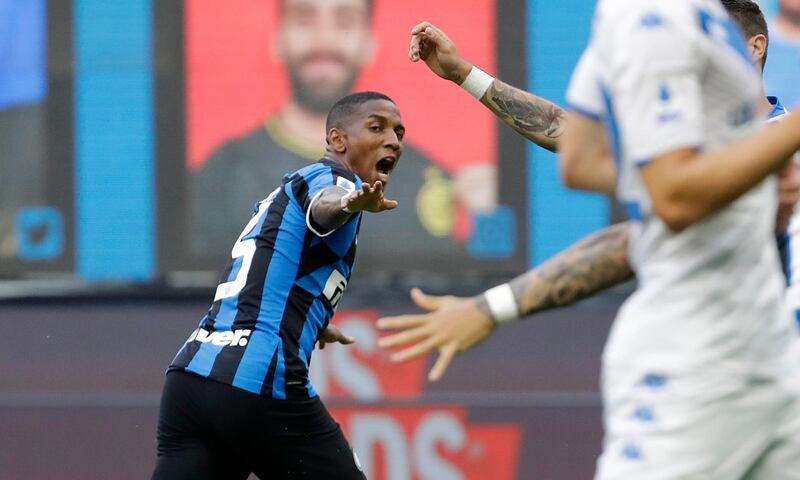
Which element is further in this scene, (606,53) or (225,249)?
(225,249)

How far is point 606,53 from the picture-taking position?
108 inches

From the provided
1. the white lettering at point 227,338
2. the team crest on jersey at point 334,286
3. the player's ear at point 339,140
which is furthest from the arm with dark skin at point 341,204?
the player's ear at point 339,140

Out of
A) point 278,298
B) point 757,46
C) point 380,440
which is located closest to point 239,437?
point 278,298

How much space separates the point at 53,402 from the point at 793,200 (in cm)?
516

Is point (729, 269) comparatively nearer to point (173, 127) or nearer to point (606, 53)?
point (606, 53)

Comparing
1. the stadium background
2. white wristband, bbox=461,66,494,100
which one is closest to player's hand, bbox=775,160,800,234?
white wristband, bbox=461,66,494,100

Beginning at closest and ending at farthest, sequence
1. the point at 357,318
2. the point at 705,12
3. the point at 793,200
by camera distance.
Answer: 1. the point at 705,12
2. the point at 793,200
3. the point at 357,318

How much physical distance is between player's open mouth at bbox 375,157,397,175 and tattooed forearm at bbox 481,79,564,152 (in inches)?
21.3

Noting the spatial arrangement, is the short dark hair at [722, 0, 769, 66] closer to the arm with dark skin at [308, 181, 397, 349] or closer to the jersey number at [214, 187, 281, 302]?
the arm with dark skin at [308, 181, 397, 349]

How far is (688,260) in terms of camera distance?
2.72 metres

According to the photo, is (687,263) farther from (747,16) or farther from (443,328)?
(747,16)

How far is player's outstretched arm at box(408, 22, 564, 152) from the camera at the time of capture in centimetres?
457

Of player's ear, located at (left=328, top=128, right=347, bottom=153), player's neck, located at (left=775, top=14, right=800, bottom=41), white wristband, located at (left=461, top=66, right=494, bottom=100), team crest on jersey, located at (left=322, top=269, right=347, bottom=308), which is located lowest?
team crest on jersey, located at (left=322, top=269, right=347, bottom=308)

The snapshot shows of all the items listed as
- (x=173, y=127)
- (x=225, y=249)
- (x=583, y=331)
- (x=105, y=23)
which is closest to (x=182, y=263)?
(x=225, y=249)
